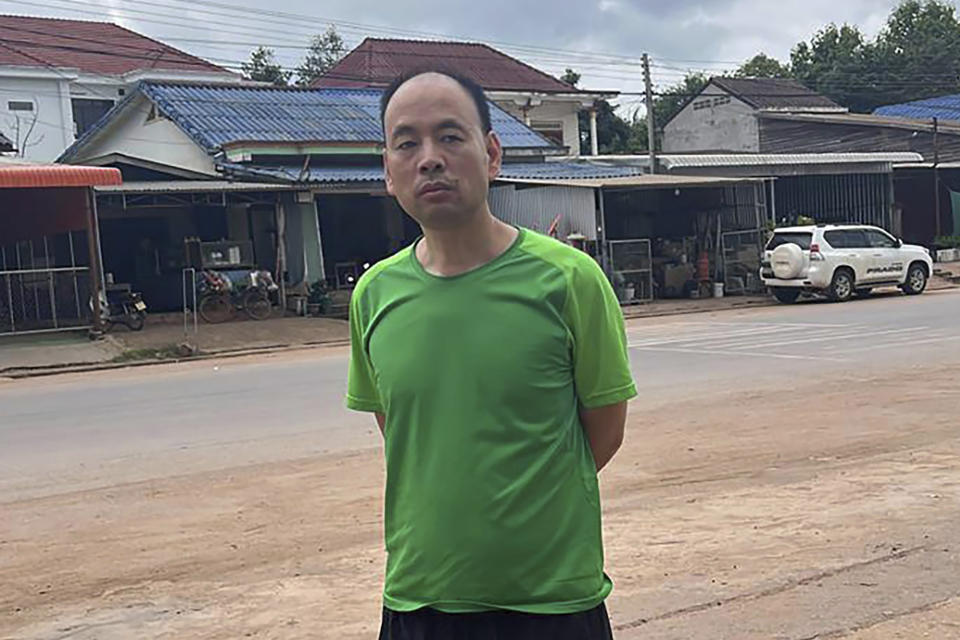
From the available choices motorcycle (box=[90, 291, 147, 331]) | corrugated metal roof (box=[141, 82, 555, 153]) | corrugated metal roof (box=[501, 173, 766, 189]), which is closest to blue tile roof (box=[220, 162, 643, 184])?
corrugated metal roof (box=[141, 82, 555, 153])

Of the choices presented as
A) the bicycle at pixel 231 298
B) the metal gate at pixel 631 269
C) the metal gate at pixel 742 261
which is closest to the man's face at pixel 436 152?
the bicycle at pixel 231 298

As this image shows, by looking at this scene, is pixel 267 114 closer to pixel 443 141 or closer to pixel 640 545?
pixel 640 545

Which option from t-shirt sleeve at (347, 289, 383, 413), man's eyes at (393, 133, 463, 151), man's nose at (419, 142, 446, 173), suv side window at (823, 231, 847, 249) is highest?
man's eyes at (393, 133, 463, 151)

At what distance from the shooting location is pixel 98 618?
205 inches

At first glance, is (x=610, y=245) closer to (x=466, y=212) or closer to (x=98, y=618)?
(x=98, y=618)

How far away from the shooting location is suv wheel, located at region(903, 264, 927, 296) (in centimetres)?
2577

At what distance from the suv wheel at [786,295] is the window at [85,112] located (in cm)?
2628

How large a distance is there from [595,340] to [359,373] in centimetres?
65

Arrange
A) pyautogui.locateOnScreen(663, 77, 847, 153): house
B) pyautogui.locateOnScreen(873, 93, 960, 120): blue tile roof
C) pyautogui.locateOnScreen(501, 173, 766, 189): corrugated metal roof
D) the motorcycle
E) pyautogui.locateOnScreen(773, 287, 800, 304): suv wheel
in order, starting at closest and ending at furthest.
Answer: the motorcycle, pyautogui.locateOnScreen(773, 287, 800, 304): suv wheel, pyautogui.locateOnScreen(501, 173, 766, 189): corrugated metal roof, pyautogui.locateOnScreen(663, 77, 847, 153): house, pyautogui.locateOnScreen(873, 93, 960, 120): blue tile roof

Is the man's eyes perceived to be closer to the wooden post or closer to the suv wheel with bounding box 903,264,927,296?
the wooden post

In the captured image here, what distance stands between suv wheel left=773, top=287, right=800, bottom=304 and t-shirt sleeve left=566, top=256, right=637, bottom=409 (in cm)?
2316

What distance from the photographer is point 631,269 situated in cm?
2655

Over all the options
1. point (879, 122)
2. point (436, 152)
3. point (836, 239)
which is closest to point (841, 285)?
point (836, 239)

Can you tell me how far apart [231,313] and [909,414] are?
15.6 m
